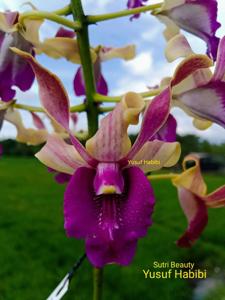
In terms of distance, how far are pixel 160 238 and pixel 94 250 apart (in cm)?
361

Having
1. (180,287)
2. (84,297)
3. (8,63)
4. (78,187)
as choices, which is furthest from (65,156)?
(180,287)

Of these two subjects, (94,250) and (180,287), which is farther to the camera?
(180,287)

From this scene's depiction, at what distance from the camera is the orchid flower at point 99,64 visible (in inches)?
26.7

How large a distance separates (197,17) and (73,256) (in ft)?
9.05

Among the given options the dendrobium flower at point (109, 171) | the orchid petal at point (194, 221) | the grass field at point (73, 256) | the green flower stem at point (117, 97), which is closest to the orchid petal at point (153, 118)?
the dendrobium flower at point (109, 171)

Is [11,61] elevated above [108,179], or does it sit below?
above

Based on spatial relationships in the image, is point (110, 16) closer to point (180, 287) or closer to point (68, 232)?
point (68, 232)

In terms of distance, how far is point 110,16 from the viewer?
58 cm

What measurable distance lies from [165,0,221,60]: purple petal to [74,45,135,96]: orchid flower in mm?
143

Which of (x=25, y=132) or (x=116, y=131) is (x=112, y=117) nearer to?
(x=116, y=131)

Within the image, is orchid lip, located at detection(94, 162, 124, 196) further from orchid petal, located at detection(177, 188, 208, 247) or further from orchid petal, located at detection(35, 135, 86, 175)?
orchid petal, located at detection(177, 188, 208, 247)

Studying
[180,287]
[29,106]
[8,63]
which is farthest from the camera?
[180,287]

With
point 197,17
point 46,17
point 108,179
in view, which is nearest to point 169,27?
point 197,17

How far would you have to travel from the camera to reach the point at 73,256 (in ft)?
10.5
